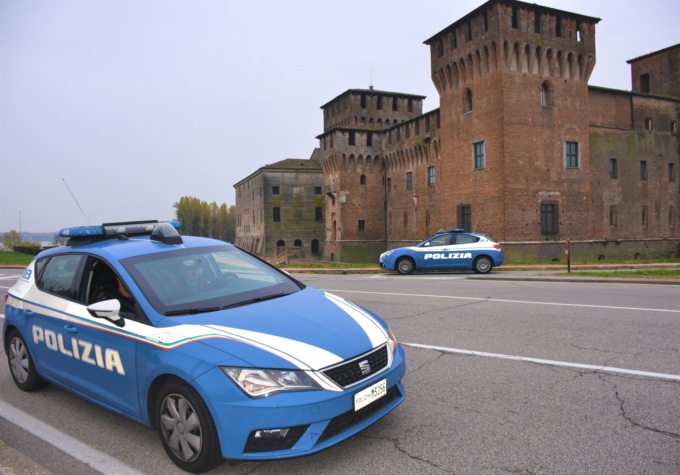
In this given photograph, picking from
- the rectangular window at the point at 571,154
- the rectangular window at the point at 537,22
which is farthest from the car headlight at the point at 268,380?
the rectangular window at the point at 537,22

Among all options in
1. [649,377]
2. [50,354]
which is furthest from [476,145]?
[50,354]

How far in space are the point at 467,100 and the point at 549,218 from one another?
31.4 ft

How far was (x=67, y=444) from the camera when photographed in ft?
12.7

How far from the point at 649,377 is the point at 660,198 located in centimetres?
3829

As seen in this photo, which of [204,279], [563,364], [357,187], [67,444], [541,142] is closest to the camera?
[67,444]

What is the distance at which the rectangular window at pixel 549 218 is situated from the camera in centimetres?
3064

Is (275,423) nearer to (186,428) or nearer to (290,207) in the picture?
(186,428)

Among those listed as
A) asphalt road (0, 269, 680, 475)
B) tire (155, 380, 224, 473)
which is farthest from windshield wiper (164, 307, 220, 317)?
asphalt road (0, 269, 680, 475)

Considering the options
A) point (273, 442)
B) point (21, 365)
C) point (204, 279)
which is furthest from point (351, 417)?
point (21, 365)

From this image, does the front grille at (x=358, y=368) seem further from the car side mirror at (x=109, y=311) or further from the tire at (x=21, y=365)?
the tire at (x=21, y=365)

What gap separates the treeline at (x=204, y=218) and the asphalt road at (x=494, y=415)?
393ft

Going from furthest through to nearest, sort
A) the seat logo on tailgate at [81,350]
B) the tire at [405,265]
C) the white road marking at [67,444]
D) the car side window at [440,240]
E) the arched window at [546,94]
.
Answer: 1. the arched window at [546,94]
2. the tire at [405,265]
3. the car side window at [440,240]
4. the seat logo on tailgate at [81,350]
5. the white road marking at [67,444]

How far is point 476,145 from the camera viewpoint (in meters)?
32.5

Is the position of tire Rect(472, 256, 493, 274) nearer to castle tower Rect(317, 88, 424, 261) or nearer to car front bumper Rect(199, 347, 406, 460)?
car front bumper Rect(199, 347, 406, 460)
